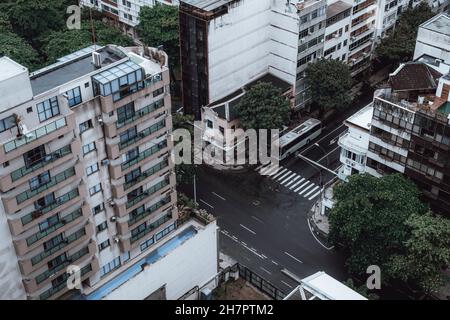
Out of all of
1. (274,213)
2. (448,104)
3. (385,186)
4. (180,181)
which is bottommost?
(274,213)

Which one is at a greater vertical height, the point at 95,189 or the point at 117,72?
the point at 117,72

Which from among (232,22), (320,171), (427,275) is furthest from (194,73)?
(427,275)

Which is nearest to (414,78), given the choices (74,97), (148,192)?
(148,192)

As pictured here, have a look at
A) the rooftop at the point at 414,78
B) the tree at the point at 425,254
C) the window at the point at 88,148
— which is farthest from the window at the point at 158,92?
the rooftop at the point at 414,78

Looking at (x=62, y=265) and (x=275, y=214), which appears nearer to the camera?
(x=62, y=265)

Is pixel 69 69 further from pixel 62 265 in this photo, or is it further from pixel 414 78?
pixel 414 78

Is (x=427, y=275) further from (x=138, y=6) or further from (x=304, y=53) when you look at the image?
(x=138, y=6)
